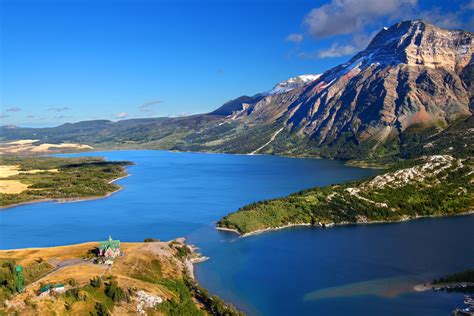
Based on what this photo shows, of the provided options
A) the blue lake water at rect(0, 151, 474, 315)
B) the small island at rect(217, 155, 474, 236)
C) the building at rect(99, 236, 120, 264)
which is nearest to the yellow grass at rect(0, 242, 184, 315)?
the building at rect(99, 236, 120, 264)

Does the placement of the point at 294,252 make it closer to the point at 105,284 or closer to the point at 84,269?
the point at 105,284

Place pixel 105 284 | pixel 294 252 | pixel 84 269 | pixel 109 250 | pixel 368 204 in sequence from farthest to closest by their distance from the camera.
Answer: pixel 368 204
pixel 294 252
pixel 109 250
pixel 84 269
pixel 105 284

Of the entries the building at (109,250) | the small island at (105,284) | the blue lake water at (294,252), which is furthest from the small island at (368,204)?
the building at (109,250)

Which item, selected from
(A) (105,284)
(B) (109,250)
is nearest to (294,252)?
(B) (109,250)

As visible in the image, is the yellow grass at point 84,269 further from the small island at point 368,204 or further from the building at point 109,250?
the small island at point 368,204

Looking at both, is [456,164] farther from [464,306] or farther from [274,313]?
[274,313]

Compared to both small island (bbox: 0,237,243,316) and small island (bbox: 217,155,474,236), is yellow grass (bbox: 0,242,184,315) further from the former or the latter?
small island (bbox: 217,155,474,236)
